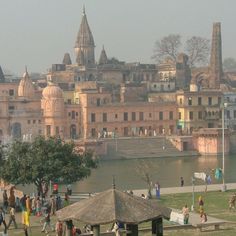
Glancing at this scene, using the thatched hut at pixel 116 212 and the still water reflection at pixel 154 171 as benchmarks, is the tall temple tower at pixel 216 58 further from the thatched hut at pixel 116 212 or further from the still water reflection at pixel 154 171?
the thatched hut at pixel 116 212

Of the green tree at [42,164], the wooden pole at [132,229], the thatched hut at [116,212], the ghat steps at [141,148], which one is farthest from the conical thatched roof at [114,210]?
the ghat steps at [141,148]

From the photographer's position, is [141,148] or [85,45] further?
[85,45]

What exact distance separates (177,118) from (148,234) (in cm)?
4625

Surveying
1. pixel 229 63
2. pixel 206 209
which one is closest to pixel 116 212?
pixel 206 209

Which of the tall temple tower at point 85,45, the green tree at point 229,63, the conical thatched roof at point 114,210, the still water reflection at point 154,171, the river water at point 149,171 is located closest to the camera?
the conical thatched roof at point 114,210

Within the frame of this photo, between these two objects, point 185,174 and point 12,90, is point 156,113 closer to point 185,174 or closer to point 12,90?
point 12,90

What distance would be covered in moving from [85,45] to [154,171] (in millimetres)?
40649

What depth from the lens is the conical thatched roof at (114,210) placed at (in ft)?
39.1

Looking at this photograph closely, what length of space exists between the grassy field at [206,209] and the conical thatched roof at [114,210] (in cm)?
627

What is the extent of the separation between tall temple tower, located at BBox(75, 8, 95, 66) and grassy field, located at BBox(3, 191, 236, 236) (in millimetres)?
55647

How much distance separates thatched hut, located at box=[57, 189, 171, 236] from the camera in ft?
39.1

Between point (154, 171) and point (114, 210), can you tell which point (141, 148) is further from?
point (114, 210)

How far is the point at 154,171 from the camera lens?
1703 inches

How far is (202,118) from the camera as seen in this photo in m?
63.9
